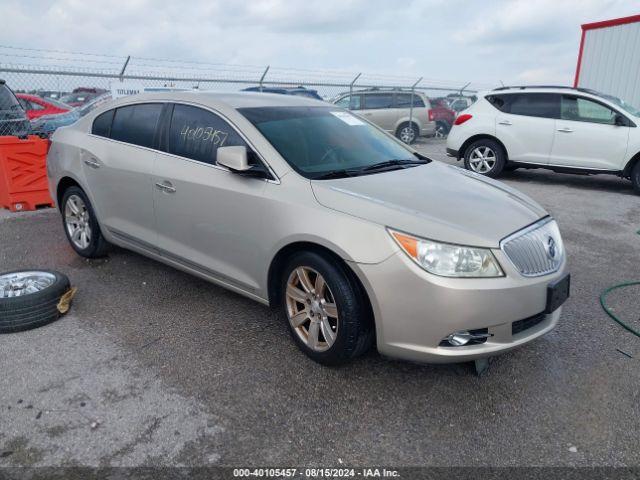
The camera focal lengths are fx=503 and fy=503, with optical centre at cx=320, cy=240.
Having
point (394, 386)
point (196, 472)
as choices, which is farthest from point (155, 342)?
point (394, 386)

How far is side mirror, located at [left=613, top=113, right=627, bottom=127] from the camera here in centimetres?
843

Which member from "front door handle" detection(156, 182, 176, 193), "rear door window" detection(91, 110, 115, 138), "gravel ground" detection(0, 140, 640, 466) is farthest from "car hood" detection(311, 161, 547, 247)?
"rear door window" detection(91, 110, 115, 138)

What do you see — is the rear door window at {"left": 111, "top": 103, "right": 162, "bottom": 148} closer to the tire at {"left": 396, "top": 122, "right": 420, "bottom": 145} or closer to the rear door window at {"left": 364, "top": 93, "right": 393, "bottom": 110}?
the rear door window at {"left": 364, "top": 93, "right": 393, "bottom": 110}

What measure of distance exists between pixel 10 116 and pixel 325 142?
7.36 m

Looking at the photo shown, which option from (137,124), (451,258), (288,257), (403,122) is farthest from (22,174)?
(403,122)

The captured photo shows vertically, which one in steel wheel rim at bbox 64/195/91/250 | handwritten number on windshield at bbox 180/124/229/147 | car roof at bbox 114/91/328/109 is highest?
car roof at bbox 114/91/328/109

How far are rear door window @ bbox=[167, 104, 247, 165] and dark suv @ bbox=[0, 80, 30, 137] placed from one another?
6233 mm

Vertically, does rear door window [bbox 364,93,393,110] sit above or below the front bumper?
above

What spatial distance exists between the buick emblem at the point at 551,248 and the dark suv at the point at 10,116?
345 inches

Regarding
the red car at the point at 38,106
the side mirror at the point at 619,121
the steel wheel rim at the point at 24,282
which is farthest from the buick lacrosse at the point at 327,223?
the red car at the point at 38,106

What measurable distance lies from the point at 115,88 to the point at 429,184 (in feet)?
31.2

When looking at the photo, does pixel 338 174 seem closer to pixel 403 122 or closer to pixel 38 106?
pixel 38 106

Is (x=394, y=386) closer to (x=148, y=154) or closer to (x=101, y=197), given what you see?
(x=148, y=154)

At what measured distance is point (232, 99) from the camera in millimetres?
3818
